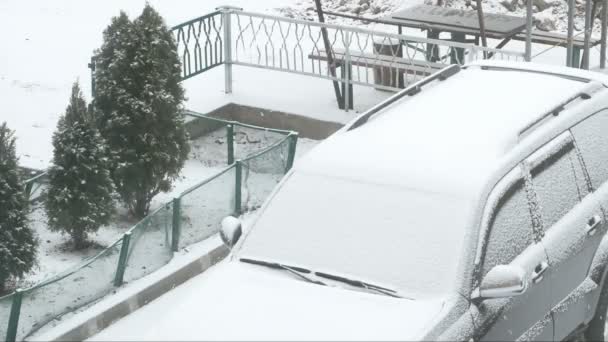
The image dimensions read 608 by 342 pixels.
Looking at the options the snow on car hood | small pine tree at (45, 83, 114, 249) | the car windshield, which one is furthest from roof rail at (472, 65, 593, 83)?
small pine tree at (45, 83, 114, 249)

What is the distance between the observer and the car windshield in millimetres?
5957

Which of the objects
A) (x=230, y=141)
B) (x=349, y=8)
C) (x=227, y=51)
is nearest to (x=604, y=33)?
(x=227, y=51)

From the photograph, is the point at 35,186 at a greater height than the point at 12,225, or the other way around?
the point at 12,225

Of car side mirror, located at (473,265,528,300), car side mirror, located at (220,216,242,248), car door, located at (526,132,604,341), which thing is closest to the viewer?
car side mirror, located at (473,265,528,300)

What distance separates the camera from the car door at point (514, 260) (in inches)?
237

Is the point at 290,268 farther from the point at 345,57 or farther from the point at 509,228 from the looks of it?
the point at 345,57

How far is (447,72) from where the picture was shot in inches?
318

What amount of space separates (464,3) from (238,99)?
5846 mm

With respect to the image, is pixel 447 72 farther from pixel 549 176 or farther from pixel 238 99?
pixel 238 99

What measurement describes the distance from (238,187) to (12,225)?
2126 millimetres

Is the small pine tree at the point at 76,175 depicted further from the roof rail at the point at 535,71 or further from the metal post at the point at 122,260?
the roof rail at the point at 535,71

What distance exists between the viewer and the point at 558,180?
6746mm

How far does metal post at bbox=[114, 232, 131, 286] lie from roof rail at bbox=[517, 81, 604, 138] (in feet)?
10.2

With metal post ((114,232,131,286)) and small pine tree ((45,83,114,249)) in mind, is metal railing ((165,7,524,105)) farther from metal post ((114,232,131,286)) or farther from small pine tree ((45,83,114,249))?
metal post ((114,232,131,286))
